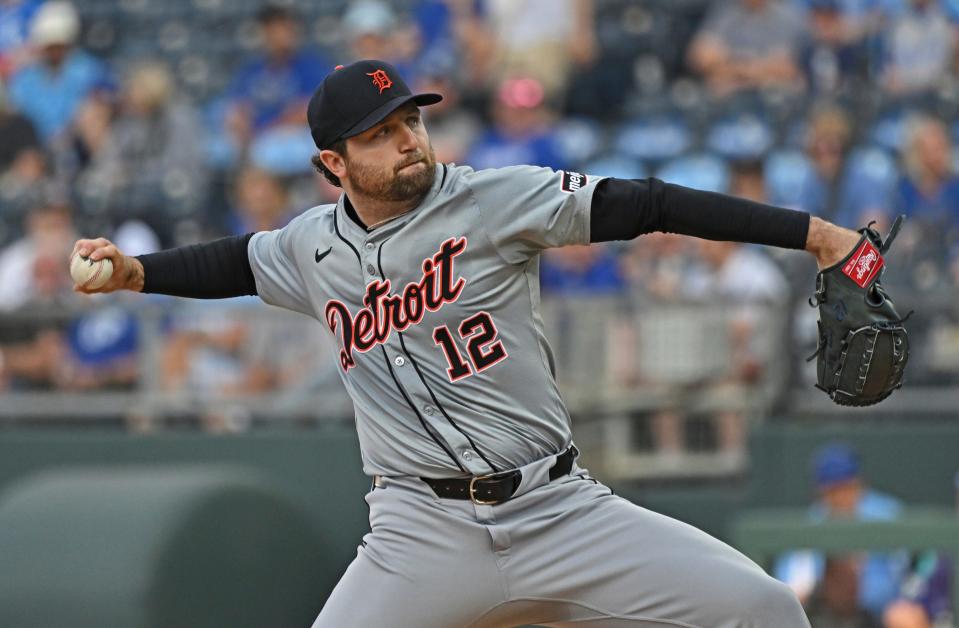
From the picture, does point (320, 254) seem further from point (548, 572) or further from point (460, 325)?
point (548, 572)

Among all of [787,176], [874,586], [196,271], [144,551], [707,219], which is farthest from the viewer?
[787,176]

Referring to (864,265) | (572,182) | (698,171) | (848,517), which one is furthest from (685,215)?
(698,171)

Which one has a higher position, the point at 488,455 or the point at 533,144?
the point at 533,144

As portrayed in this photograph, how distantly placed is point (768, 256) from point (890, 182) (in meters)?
1.13

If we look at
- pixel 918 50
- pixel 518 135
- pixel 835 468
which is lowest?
pixel 835 468

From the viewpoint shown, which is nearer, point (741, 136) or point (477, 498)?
point (477, 498)

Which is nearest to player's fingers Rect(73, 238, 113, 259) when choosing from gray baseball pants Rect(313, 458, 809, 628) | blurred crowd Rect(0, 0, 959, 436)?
gray baseball pants Rect(313, 458, 809, 628)

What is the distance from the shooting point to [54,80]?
11.4m

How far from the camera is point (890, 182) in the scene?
8438 mm

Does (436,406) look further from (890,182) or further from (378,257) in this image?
(890,182)

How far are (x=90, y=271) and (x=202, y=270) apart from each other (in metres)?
0.37

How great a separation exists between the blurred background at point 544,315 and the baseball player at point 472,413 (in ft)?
7.42

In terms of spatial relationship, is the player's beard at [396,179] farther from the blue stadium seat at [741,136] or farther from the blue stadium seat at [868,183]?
the blue stadium seat at [741,136]

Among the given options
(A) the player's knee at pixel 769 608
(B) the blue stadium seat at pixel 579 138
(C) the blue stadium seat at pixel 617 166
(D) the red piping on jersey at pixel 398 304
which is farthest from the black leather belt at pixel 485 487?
(B) the blue stadium seat at pixel 579 138
